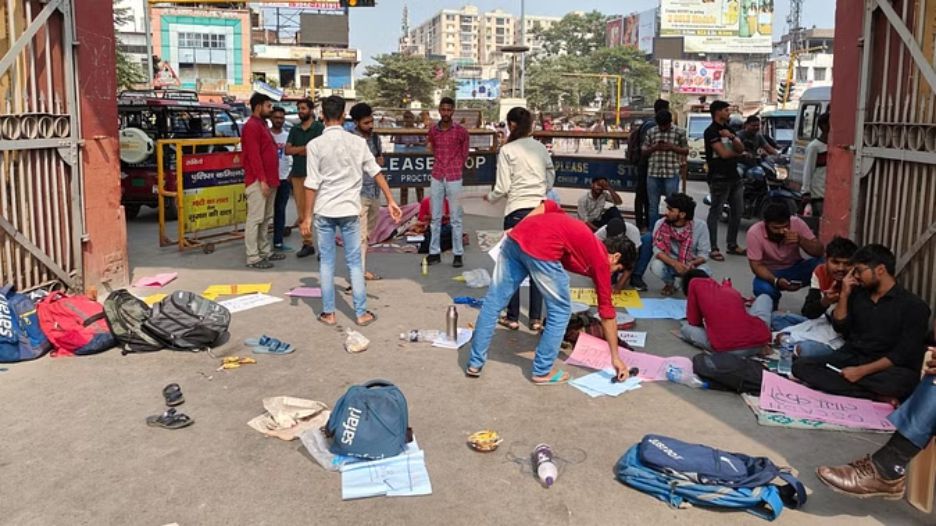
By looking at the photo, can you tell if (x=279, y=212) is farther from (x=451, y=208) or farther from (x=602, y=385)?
(x=602, y=385)

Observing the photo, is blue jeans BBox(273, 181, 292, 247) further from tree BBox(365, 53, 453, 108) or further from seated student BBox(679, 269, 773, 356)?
tree BBox(365, 53, 453, 108)

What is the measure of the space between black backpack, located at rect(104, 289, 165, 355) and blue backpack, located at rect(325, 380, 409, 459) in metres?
2.50

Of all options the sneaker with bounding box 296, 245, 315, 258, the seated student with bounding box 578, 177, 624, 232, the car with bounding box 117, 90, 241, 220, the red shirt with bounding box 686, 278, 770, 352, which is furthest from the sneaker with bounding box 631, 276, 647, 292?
the car with bounding box 117, 90, 241, 220

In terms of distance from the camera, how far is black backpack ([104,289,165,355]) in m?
6.05

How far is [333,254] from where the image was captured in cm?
687

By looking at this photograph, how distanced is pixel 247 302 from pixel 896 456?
5.74 m

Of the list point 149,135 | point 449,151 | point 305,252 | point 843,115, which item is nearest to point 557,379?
point 843,115

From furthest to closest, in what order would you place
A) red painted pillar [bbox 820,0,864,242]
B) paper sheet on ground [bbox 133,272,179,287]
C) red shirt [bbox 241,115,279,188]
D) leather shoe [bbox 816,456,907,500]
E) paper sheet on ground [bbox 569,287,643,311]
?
1. red shirt [bbox 241,115,279,188]
2. paper sheet on ground [bbox 133,272,179,287]
3. paper sheet on ground [bbox 569,287,643,311]
4. red painted pillar [bbox 820,0,864,242]
5. leather shoe [bbox 816,456,907,500]

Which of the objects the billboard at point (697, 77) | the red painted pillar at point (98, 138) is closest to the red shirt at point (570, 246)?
the red painted pillar at point (98, 138)

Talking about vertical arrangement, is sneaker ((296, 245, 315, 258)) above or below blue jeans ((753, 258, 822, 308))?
below

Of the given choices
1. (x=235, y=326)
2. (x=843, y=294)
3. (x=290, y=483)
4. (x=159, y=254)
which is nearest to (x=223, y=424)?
(x=290, y=483)

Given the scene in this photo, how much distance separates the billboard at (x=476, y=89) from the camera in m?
68.2

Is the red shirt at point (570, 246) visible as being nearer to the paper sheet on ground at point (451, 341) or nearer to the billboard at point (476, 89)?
the paper sheet on ground at point (451, 341)

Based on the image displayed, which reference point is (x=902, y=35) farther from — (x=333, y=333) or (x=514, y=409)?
(x=333, y=333)
